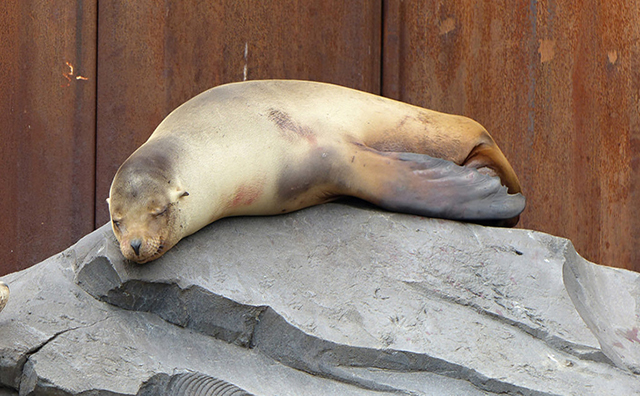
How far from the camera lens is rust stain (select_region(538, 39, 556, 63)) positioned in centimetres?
450

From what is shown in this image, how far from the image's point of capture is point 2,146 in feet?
13.9

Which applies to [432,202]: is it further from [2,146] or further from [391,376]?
[2,146]

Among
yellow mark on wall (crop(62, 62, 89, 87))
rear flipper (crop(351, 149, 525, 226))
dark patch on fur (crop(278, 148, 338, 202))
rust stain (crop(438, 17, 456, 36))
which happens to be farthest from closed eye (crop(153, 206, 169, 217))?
rust stain (crop(438, 17, 456, 36))

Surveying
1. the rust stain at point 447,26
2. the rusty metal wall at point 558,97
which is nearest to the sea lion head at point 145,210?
the rusty metal wall at point 558,97

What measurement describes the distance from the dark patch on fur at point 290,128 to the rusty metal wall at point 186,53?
1.37 m

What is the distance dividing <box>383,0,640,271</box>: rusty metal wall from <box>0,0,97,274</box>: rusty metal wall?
2022 millimetres

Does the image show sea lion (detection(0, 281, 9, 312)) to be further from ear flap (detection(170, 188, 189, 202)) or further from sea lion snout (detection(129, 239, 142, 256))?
ear flap (detection(170, 188, 189, 202))

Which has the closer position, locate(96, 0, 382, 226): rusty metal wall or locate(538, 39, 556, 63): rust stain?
locate(96, 0, 382, 226): rusty metal wall

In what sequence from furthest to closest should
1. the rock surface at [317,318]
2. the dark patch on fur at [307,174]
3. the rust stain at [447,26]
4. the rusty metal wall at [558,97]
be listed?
the rust stain at [447,26] < the rusty metal wall at [558,97] < the dark patch on fur at [307,174] < the rock surface at [317,318]

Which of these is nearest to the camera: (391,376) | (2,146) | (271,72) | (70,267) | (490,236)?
(391,376)

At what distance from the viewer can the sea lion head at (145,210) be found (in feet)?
8.66

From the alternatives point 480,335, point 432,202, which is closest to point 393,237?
point 432,202

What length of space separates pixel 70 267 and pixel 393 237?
1.22 metres

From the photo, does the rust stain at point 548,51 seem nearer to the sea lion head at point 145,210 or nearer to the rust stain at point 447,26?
the rust stain at point 447,26
